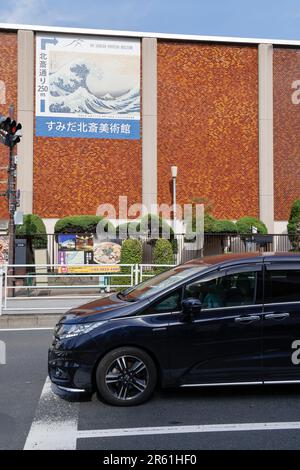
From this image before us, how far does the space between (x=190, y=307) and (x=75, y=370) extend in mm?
1370

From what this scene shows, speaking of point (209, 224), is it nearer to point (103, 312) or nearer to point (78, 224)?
point (78, 224)

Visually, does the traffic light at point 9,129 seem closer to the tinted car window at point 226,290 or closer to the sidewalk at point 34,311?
the sidewalk at point 34,311

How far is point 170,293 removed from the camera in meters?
5.34

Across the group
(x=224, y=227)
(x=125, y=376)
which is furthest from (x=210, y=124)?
(x=125, y=376)

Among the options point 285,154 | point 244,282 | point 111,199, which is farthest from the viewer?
point 285,154

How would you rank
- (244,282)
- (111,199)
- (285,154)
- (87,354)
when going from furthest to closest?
(285,154), (111,199), (244,282), (87,354)

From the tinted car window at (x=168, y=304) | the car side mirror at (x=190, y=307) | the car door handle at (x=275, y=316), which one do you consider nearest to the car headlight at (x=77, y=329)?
the tinted car window at (x=168, y=304)

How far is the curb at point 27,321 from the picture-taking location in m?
10.3

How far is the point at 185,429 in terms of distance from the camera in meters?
4.45

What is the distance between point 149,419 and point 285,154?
23082 mm

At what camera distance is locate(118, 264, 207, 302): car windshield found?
5.52 metres

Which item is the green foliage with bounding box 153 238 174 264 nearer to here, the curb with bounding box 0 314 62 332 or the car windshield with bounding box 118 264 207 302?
the curb with bounding box 0 314 62 332

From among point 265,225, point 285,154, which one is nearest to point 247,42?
point 285,154
